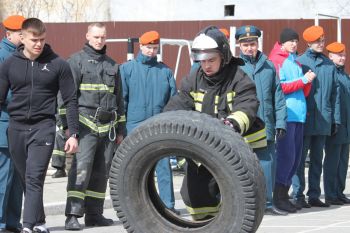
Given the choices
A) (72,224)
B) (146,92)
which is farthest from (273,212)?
(72,224)

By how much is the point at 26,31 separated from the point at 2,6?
22.7 meters

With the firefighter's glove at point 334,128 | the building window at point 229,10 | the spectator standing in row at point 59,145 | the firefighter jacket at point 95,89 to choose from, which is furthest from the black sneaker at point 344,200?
the building window at point 229,10

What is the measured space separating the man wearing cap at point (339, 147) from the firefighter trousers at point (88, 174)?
354 centimetres

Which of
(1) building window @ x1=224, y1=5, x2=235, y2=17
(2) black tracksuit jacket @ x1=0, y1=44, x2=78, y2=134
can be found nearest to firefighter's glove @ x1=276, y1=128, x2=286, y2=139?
(2) black tracksuit jacket @ x1=0, y1=44, x2=78, y2=134

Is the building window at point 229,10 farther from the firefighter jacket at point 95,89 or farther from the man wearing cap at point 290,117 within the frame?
the firefighter jacket at point 95,89

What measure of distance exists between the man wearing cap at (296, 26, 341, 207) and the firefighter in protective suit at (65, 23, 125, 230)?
9.47 feet

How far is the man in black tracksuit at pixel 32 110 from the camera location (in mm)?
8883

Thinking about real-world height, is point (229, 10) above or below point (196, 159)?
above

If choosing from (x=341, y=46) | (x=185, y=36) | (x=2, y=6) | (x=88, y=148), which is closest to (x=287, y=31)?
(x=341, y=46)

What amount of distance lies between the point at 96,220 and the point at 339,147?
3940 millimetres

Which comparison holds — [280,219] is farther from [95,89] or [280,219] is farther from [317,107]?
[95,89]

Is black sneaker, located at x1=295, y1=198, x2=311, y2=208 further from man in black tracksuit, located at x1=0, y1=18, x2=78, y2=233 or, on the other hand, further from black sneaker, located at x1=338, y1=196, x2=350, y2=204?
man in black tracksuit, located at x1=0, y1=18, x2=78, y2=233

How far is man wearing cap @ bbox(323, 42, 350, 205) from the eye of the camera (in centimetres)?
1277

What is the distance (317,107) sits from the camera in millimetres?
12281
